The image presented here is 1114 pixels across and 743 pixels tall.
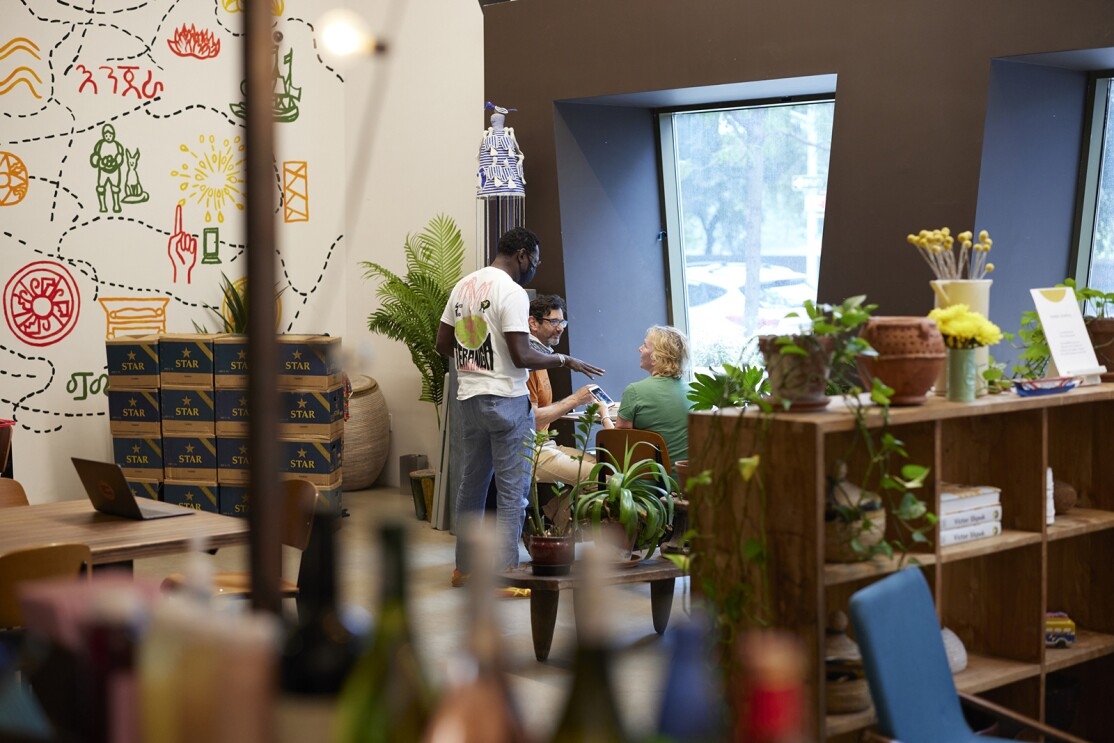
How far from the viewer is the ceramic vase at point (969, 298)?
3244 millimetres

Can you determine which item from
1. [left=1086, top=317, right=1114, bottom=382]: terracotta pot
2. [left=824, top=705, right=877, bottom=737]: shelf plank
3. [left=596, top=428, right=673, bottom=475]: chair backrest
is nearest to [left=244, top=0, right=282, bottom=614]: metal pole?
[left=824, top=705, right=877, bottom=737]: shelf plank

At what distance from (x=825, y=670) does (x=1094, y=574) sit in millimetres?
1397

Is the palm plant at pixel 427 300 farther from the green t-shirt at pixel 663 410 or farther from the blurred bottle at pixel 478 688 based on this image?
the blurred bottle at pixel 478 688

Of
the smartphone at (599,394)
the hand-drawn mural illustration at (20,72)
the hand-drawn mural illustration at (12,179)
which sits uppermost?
the hand-drawn mural illustration at (20,72)

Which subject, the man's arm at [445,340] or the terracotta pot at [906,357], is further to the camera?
the man's arm at [445,340]

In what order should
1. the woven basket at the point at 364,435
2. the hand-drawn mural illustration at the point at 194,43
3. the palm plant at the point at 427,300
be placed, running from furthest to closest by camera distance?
the woven basket at the point at 364,435 < the hand-drawn mural illustration at the point at 194,43 < the palm plant at the point at 427,300

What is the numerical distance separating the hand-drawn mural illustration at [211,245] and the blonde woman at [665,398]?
4.03 meters

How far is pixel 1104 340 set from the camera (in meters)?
3.84

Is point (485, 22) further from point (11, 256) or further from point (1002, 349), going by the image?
point (1002, 349)

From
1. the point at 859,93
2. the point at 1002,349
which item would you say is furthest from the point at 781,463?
the point at 859,93

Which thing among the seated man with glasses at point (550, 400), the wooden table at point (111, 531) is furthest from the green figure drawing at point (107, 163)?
the wooden table at point (111, 531)

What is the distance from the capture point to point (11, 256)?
7.80 metres

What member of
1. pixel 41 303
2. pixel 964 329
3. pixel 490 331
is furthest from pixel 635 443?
pixel 41 303

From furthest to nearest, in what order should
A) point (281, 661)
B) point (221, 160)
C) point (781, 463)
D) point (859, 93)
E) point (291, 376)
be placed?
point (221, 160) < point (291, 376) < point (859, 93) < point (781, 463) < point (281, 661)
